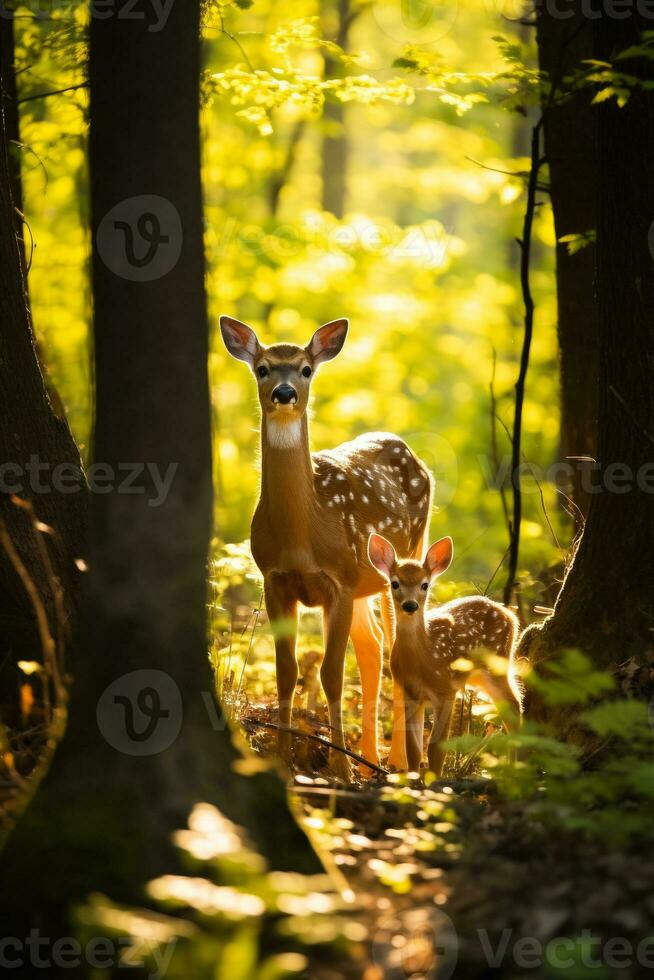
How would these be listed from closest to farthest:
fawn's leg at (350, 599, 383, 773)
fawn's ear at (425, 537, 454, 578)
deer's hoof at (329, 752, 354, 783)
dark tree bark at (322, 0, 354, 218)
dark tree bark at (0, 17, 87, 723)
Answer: dark tree bark at (0, 17, 87, 723) < deer's hoof at (329, 752, 354, 783) < fawn's ear at (425, 537, 454, 578) < fawn's leg at (350, 599, 383, 773) < dark tree bark at (322, 0, 354, 218)

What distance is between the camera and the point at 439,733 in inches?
275

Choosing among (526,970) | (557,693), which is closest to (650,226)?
(557,693)

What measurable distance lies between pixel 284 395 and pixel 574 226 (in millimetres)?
3113

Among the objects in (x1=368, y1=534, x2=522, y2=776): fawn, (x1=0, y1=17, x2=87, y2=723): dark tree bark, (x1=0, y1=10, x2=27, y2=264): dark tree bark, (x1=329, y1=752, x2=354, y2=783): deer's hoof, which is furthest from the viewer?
(x1=0, y1=10, x2=27, y2=264): dark tree bark

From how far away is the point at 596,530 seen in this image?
6555 millimetres

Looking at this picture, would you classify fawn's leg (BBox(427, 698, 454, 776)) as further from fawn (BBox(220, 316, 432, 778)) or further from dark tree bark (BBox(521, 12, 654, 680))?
dark tree bark (BBox(521, 12, 654, 680))

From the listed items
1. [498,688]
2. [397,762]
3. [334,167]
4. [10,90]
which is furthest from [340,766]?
[334,167]

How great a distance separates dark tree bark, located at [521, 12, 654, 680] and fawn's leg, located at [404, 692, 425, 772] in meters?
1.15

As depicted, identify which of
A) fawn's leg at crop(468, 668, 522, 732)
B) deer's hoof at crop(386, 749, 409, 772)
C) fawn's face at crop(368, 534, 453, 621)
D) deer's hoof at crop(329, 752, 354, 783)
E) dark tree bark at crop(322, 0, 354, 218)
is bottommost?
deer's hoof at crop(386, 749, 409, 772)

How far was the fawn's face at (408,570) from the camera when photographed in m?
7.25
